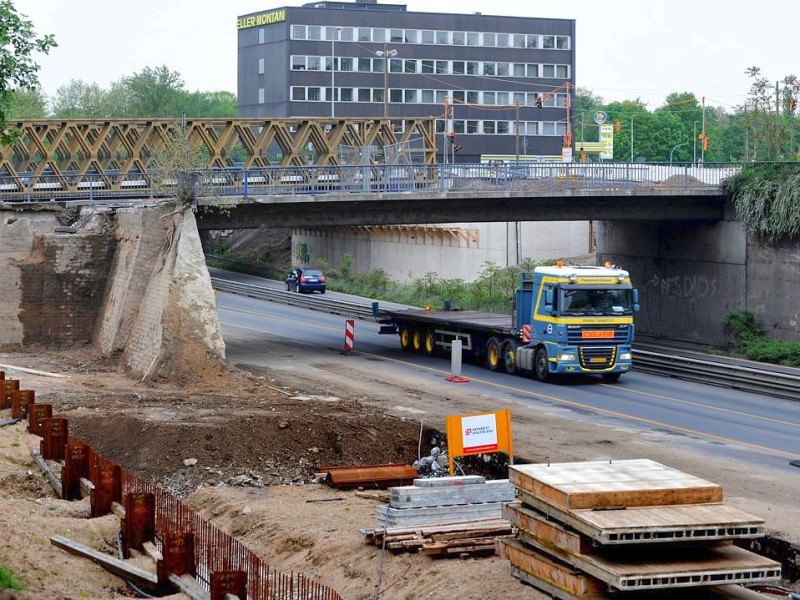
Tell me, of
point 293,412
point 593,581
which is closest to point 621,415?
point 293,412

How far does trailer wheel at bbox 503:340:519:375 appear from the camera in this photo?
37.5 m

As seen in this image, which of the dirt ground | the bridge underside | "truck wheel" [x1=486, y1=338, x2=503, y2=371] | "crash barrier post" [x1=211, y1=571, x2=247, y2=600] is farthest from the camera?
the bridge underside

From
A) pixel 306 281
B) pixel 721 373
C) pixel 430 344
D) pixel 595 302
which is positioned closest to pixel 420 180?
pixel 430 344

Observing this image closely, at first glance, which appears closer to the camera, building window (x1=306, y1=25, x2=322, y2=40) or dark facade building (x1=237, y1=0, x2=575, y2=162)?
building window (x1=306, y1=25, x2=322, y2=40)

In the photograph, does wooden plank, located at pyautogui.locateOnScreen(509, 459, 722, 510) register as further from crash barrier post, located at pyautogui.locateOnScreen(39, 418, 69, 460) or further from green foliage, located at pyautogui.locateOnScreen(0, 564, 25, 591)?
Result: crash barrier post, located at pyautogui.locateOnScreen(39, 418, 69, 460)

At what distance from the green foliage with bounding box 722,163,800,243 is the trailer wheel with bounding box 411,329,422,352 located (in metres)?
12.8

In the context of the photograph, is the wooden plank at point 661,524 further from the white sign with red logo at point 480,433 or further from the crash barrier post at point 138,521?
the white sign with red logo at point 480,433

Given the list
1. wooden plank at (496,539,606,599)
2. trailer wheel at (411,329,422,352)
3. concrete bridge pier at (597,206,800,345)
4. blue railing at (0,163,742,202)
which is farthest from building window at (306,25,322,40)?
wooden plank at (496,539,606,599)

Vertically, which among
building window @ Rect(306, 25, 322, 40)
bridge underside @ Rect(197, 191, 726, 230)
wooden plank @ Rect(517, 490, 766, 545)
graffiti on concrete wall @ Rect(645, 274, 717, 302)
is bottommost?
wooden plank @ Rect(517, 490, 766, 545)

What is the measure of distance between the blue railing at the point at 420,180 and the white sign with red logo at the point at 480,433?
61.5 feet

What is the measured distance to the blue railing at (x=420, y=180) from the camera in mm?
41094

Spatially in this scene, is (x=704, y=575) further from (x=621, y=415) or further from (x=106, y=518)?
(x=621, y=415)

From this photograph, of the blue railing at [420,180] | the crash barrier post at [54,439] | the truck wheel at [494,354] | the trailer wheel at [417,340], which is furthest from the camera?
the trailer wheel at [417,340]

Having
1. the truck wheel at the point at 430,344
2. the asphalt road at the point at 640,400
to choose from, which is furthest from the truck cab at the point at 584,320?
the truck wheel at the point at 430,344
